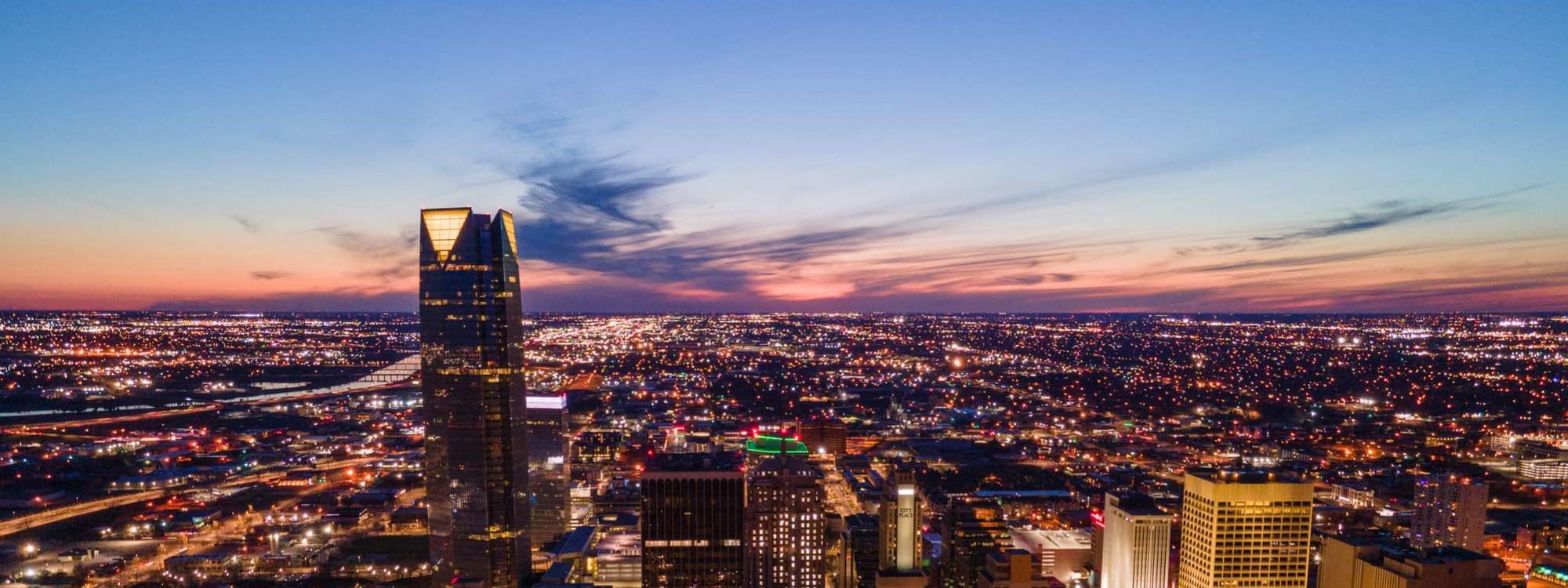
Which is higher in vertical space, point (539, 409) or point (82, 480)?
point (539, 409)

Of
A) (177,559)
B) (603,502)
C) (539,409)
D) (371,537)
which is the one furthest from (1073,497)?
(177,559)

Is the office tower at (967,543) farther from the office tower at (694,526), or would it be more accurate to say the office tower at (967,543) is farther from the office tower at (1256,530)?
the office tower at (694,526)

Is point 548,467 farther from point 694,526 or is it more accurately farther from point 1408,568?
point 1408,568

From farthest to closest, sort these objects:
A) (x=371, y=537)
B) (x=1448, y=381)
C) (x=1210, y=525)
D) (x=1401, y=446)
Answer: (x=1448, y=381), (x=1401, y=446), (x=371, y=537), (x=1210, y=525)

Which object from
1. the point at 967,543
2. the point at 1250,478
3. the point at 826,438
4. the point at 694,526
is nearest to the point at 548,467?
the point at 694,526

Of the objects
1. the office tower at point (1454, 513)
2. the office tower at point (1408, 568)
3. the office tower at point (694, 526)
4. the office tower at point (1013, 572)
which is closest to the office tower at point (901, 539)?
the office tower at point (1013, 572)

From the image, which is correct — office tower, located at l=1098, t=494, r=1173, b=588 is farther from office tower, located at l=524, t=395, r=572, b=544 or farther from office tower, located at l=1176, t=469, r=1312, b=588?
office tower, located at l=524, t=395, r=572, b=544

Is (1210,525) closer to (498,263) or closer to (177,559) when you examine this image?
(498,263)

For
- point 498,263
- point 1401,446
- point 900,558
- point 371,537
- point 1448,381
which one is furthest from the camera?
point 1448,381
